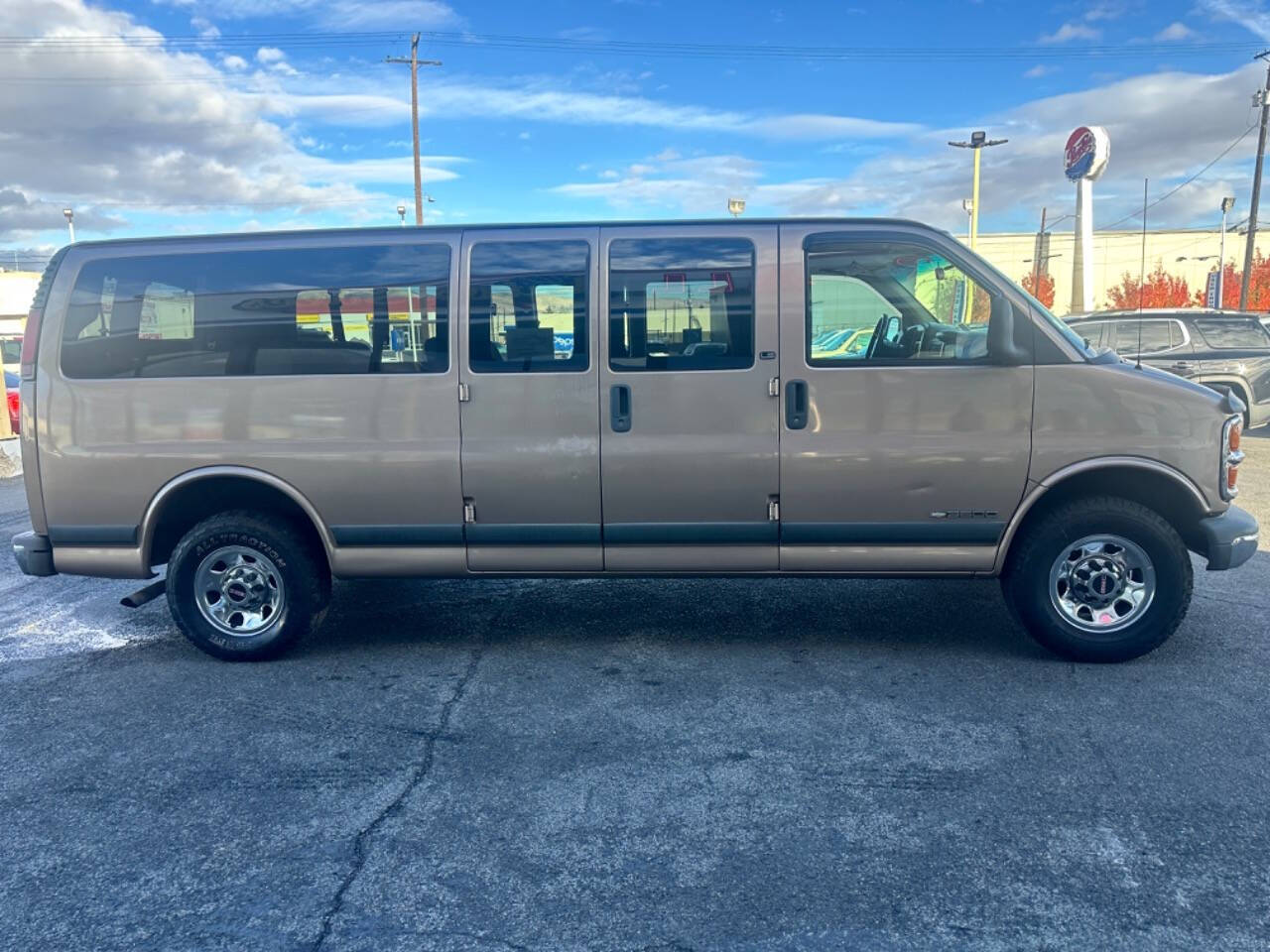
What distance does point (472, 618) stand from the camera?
5891mm

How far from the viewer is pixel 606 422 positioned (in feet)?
16.0

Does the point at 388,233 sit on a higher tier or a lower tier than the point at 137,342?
higher

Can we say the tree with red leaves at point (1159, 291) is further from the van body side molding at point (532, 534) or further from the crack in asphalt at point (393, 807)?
the crack in asphalt at point (393, 807)

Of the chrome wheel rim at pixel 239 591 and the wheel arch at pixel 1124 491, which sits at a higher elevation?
the wheel arch at pixel 1124 491

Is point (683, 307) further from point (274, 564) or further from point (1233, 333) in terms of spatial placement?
point (1233, 333)

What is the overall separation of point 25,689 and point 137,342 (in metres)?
1.84

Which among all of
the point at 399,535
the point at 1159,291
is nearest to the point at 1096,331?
the point at 399,535

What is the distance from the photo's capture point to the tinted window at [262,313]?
4.98 metres

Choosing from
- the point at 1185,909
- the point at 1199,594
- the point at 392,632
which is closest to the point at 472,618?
the point at 392,632

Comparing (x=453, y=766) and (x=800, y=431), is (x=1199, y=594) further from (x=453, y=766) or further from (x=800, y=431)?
(x=453, y=766)

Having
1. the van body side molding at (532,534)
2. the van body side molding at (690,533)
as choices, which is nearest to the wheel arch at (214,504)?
the van body side molding at (532,534)

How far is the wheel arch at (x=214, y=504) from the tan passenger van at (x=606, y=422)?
21 millimetres

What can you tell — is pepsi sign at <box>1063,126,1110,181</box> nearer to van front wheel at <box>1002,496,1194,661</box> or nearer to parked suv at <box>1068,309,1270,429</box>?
parked suv at <box>1068,309,1270,429</box>

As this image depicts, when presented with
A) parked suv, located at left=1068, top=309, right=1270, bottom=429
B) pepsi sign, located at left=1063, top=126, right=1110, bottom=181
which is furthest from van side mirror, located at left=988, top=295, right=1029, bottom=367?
pepsi sign, located at left=1063, top=126, right=1110, bottom=181
